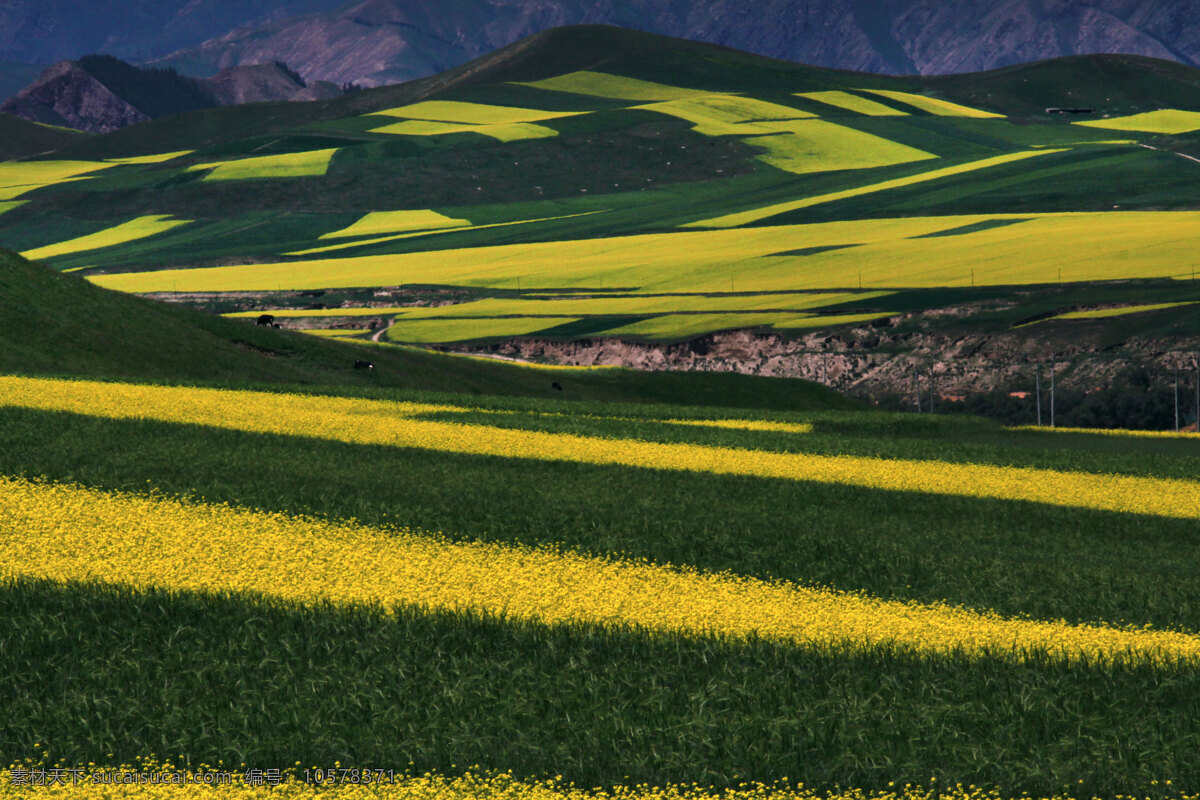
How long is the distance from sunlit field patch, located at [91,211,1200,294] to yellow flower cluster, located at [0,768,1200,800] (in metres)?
124

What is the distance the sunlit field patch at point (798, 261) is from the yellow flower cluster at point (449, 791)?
12434 centimetres

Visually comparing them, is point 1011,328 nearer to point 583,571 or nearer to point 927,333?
point 927,333

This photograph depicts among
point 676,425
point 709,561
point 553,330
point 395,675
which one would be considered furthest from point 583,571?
point 553,330

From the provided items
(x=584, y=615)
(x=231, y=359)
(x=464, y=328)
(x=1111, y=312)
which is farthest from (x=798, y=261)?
(x=584, y=615)

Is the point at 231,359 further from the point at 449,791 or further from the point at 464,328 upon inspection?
the point at 464,328

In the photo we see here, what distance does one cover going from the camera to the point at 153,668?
13.1 m

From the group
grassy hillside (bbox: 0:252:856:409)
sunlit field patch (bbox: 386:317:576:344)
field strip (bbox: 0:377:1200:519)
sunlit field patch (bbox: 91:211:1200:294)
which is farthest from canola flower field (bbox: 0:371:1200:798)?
sunlit field patch (bbox: 91:211:1200:294)

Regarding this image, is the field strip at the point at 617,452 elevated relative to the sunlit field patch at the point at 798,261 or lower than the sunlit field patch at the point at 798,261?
elevated

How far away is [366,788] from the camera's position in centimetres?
1016

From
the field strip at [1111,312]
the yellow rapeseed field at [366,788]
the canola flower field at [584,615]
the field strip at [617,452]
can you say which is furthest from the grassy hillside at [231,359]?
the field strip at [1111,312]

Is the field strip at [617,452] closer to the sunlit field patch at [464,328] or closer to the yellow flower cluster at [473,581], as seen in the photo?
the yellow flower cluster at [473,581]

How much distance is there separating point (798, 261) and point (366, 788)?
147723mm

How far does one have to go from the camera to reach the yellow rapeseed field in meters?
10.0

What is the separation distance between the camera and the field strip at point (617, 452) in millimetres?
28859
